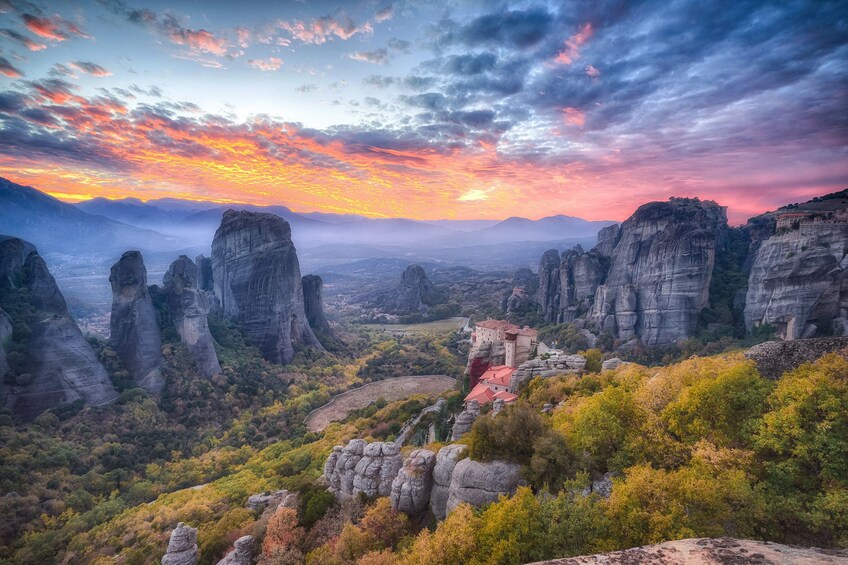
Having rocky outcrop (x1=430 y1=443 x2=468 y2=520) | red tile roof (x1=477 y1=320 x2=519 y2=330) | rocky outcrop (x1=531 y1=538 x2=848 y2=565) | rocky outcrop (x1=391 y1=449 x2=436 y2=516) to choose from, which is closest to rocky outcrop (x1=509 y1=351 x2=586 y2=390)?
red tile roof (x1=477 y1=320 x2=519 y2=330)

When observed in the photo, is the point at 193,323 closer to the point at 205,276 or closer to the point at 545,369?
the point at 205,276

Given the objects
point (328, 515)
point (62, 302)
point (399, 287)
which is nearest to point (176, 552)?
point (328, 515)

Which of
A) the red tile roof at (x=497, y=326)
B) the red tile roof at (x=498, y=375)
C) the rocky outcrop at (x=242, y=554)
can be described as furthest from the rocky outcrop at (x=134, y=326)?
the red tile roof at (x=497, y=326)

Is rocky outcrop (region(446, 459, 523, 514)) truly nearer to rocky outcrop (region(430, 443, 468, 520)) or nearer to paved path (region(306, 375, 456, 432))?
rocky outcrop (region(430, 443, 468, 520))

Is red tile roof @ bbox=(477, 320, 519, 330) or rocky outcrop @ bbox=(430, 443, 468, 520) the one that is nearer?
rocky outcrop @ bbox=(430, 443, 468, 520)

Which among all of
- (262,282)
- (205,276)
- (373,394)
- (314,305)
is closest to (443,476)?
(373,394)

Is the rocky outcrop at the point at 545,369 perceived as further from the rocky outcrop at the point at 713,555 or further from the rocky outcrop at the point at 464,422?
the rocky outcrop at the point at 713,555

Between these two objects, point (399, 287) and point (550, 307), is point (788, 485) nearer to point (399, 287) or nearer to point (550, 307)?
point (550, 307)
